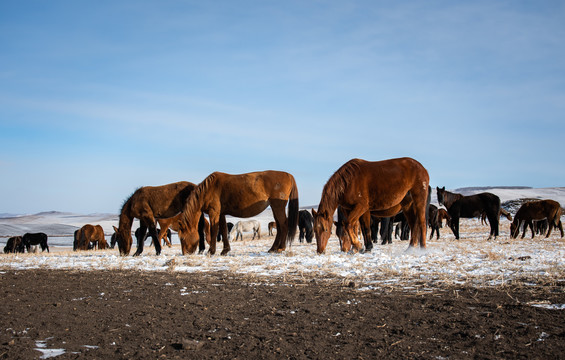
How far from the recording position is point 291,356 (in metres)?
3.34

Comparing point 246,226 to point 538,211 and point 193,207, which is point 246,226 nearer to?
point 538,211

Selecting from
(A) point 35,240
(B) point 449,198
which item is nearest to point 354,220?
(B) point 449,198

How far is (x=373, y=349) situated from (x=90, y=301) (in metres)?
3.50

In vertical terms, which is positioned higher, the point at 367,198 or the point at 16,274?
the point at 367,198

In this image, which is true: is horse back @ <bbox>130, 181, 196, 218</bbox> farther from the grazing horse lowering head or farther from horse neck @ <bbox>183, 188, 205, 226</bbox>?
the grazing horse lowering head

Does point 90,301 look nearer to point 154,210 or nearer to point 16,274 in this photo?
point 16,274

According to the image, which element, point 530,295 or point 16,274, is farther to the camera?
point 16,274

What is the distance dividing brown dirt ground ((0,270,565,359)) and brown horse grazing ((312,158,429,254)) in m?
4.30

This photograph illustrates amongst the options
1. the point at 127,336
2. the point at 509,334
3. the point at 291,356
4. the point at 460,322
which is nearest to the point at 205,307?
the point at 127,336

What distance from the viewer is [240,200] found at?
11.7m

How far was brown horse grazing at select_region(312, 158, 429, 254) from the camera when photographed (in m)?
10.4

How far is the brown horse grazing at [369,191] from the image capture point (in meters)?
10.4

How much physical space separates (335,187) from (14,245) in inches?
966

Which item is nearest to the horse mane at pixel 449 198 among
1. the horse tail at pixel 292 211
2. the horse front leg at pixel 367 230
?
the horse front leg at pixel 367 230
